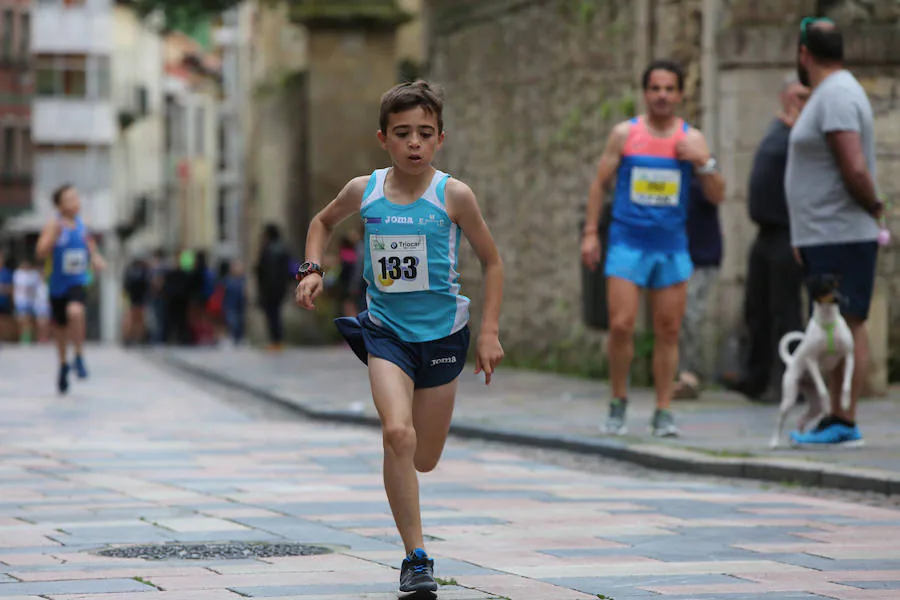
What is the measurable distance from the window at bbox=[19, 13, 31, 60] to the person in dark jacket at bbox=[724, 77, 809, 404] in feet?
188

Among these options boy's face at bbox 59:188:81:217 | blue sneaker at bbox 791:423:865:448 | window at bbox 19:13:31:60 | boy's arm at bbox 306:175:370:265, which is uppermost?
window at bbox 19:13:31:60

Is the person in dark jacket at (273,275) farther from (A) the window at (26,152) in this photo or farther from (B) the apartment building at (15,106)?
(A) the window at (26,152)

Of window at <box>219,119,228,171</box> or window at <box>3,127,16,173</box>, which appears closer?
window at <box>3,127,16,173</box>

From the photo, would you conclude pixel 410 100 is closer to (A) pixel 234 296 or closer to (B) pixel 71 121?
(A) pixel 234 296

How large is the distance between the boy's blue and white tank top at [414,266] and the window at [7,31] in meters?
62.7

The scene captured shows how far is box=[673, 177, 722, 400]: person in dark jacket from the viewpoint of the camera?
1390 centimetres

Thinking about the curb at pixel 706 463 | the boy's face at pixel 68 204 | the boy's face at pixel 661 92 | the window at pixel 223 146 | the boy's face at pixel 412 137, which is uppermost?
the window at pixel 223 146

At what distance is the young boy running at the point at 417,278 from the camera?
6.31m

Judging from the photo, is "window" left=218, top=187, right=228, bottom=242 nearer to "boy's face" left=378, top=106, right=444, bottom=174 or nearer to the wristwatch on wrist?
the wristwatch on wrist

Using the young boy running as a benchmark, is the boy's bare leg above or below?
below

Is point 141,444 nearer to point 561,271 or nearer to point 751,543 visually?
point 751,543

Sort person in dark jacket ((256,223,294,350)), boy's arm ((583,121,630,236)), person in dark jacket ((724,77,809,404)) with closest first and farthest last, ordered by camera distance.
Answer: boy's arm ((583,121,630,236)) < person in dark jacket ((724,77,809,404)) < person in dark jacket ((256,223,294,350))

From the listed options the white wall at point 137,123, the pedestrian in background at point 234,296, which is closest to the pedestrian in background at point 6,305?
the pedestrian in background at point 234,296

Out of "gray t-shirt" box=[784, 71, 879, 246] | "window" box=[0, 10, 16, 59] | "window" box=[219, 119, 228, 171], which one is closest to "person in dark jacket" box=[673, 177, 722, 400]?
"gray t-shirt" box=[784, 71, 879, 246]
